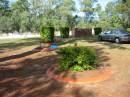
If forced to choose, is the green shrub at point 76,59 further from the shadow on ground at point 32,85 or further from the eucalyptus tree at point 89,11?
the eucalyptus tree at point 89,11

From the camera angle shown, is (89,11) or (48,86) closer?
(48,86)

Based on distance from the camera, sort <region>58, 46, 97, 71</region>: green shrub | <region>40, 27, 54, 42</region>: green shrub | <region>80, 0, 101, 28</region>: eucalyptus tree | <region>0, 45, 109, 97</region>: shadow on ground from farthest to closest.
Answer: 1. <region>80, 0, 101, 28</region>: eucalyptus tree
2. <region>40, 27, 54, 42</region>: green shrub
3. <region>58, 46, 97, 71</region>: green shrub
4. <region>0, 45, 109, 97</region>: shadow on ground

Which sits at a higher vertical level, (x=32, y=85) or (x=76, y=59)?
(x=76, y=59)

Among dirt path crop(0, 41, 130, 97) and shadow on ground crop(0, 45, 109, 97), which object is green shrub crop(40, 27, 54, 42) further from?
dirt path crop(0, 41, 130, 97)

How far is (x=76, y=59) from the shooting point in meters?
9.07

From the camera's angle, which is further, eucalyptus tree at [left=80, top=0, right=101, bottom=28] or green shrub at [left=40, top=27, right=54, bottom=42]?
eucalyptus tree at [left=80, top=0, right=101, bottom=28]

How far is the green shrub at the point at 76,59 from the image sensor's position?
9.03 meters

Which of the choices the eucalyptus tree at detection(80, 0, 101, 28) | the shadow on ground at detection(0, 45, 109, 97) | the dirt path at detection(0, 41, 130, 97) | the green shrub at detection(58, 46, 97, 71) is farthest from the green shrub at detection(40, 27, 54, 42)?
the eucalyptus tree at detection(80, 0, 101, 28)

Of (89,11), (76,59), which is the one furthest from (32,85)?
(89,11)

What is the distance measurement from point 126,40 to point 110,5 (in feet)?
197

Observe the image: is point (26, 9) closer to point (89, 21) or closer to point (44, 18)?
point (44, 18)

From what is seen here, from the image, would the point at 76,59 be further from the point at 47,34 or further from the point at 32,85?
the point at 47,34

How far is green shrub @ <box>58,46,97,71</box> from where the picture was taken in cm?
903

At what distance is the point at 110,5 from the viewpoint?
78.9 m
